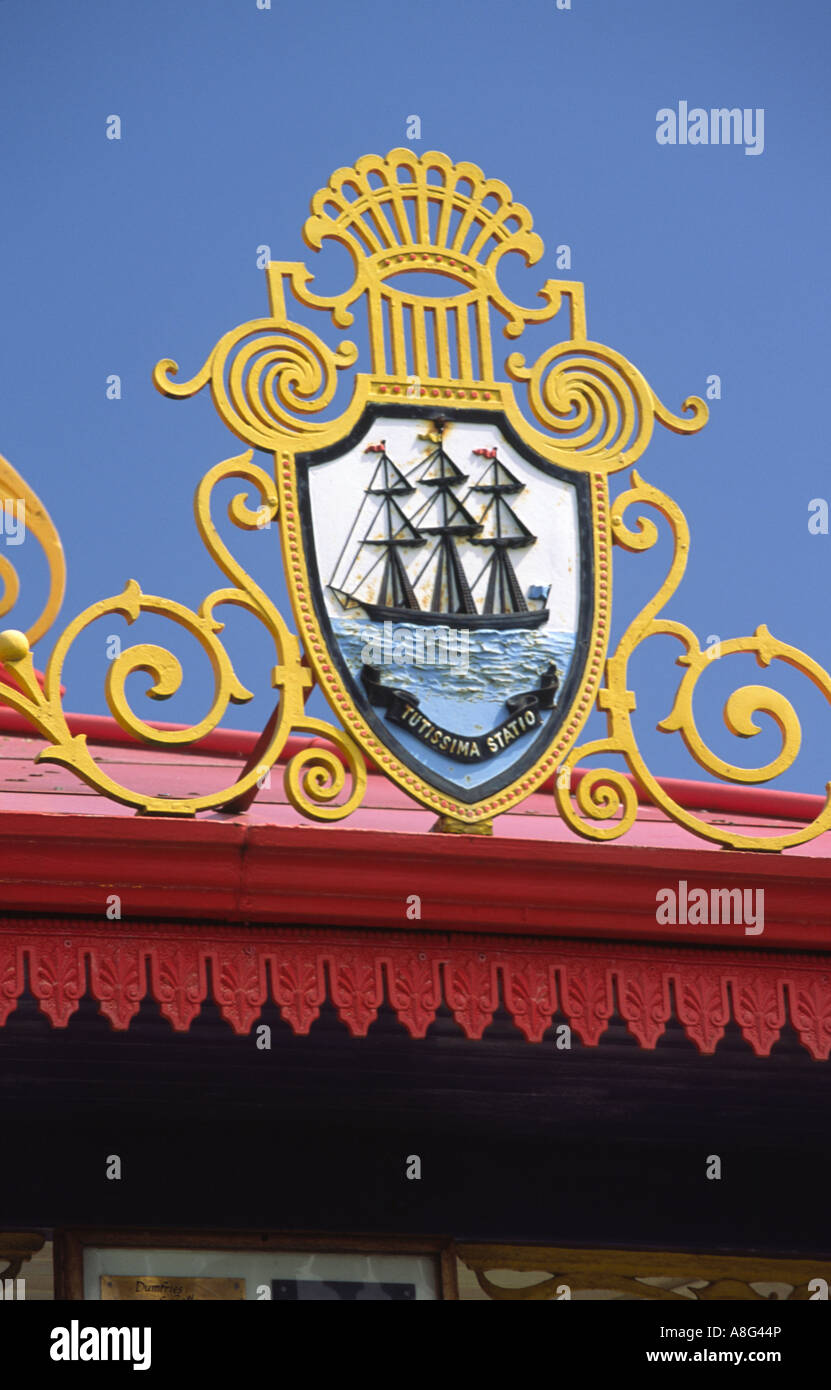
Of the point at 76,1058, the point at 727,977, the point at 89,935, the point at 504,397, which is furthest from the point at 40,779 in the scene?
the point at 727,977

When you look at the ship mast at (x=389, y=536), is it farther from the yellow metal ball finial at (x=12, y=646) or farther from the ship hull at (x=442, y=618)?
the yellow metal ball finial at (x=12, y=646)

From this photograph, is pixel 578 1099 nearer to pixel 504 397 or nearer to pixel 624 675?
pixel 624 675

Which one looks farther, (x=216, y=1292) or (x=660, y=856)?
(x=216, y=1292)

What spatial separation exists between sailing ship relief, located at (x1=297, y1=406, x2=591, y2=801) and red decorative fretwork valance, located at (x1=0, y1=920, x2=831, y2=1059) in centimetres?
60

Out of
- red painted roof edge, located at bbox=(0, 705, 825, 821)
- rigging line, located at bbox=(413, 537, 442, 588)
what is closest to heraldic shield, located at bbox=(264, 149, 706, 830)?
rigging line, located at bbox=(413, 537, 442, 588)

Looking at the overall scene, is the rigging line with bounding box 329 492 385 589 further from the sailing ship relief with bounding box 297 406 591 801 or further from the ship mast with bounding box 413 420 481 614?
the ship mast with bounding box 413 420 481 614

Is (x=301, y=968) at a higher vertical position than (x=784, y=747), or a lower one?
lower

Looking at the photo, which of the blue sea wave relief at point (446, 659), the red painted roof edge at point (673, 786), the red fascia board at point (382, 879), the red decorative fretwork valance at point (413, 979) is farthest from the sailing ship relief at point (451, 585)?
the red painted roof edge at point (673, 786)

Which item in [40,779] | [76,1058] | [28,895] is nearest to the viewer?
[28,895]

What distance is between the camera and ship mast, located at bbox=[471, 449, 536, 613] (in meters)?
7.18

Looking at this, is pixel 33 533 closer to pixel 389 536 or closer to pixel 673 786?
pixel 389 536

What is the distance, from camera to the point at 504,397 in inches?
294

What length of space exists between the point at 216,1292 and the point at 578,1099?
1.49m

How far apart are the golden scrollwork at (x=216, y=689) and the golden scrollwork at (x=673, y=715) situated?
2.62 feet
